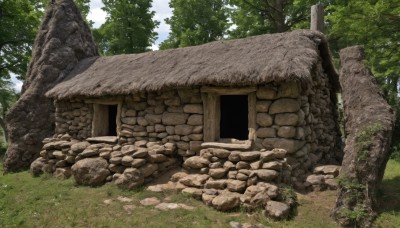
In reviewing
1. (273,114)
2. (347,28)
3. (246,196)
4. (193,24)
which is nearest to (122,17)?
(193,24)

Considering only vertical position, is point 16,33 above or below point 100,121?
above

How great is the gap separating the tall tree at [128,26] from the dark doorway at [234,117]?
10494 millimetres

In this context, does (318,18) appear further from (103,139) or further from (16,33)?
(16,33)

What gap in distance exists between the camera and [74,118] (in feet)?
30.9

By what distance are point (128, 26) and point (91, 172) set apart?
43.8 ft

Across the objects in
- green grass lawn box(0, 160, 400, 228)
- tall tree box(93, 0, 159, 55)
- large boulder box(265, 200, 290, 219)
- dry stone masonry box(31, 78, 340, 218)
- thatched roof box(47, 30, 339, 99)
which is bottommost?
green grass lawn box(0, 160, 400, 228)

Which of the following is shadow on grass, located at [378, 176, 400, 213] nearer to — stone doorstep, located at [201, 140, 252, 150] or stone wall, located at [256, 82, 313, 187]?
stone wall, located at [256, 82, 313, 187]

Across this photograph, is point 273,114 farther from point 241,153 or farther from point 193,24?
point 193,24

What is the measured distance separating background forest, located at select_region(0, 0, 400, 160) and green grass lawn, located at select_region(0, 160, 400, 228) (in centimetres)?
481

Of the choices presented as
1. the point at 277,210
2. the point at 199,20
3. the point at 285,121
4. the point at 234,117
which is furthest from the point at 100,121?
the point at 199,20

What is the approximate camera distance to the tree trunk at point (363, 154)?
496 centimetres

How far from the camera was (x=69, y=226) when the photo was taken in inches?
195

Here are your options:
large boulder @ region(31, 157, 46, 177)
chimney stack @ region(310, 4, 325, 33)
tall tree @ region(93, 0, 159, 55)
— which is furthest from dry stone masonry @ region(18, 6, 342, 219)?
tall tree @ region(93, 0, 159, 55)

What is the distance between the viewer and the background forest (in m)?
9.32
